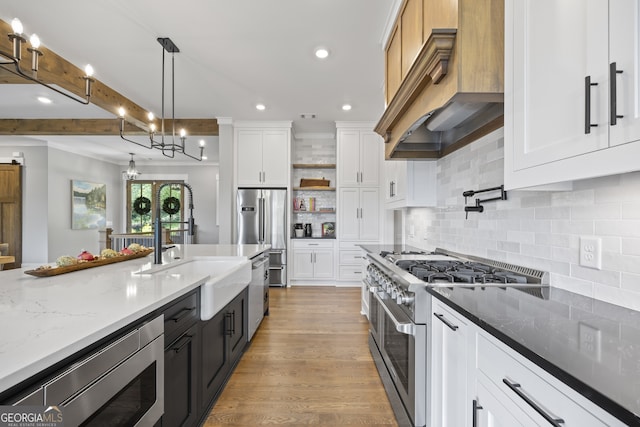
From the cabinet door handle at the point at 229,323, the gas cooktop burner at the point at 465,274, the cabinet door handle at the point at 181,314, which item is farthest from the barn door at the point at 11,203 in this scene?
the gas cooktop burner at the point at 465,274

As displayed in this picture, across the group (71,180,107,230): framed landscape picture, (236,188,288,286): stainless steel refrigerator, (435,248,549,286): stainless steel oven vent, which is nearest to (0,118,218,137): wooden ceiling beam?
(236,188,288,286): stainless steel refrigerator

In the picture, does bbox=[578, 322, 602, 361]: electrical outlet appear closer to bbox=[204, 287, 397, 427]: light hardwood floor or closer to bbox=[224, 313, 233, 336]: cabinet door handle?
bbox=[204, 287, 397, 427]: light hardwood floor

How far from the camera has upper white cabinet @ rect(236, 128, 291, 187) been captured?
17.5ft

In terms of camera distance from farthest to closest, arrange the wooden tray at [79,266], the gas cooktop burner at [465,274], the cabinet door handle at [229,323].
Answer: the cabinet door handle at [229,323]
the wooden tray at [79,266]
the gas cooktop burner at [465,274]

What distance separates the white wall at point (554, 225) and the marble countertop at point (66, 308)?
1694 millimetres

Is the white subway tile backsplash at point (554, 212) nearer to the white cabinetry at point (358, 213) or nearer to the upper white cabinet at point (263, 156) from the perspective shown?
the white cabinetry at point (358, 213)

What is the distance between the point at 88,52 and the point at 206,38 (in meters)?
1.30

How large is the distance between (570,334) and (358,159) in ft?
15.6

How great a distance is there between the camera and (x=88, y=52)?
3098 mm

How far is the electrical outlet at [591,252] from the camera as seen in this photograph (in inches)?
44.9

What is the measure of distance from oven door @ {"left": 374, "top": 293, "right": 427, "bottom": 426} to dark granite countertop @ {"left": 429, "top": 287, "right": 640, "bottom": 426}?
291 millimetres

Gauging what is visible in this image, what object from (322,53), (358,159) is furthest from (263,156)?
(322,53)

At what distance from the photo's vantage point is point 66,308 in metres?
1.08

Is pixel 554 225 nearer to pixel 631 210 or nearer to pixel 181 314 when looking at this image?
pixel 631 210
